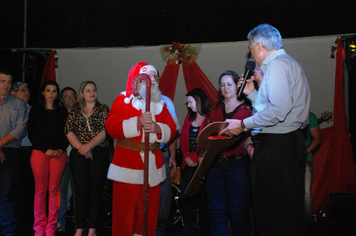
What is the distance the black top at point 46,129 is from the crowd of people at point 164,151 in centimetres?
1

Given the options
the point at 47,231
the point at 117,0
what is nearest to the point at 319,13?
the point at 117,0

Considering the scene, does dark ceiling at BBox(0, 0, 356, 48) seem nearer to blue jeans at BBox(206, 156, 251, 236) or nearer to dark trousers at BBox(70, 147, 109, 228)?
dark trousers at BBox(70, 147, 109, 228)

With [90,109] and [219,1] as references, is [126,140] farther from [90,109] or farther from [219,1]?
[219,1]

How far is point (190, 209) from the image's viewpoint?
3568 millimetres

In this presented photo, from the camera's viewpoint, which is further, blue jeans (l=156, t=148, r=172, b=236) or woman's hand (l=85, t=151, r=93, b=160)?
woman's hand (l=85, t=151, r=93, b=160)

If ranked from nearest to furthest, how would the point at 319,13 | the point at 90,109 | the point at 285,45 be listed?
the point at 90,109 < the point at 319,13 < the point at 285,45

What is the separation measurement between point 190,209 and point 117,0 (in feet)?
10.9

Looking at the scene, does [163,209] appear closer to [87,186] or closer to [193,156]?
[193,156]

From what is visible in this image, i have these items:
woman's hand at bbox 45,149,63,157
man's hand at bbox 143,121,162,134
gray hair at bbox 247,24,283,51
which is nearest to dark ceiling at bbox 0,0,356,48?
woman's hand at bbox 45,149,63,157

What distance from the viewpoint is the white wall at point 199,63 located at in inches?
217

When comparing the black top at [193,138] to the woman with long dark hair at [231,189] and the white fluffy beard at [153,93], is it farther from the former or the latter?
the white fluffy beard at [153,93]

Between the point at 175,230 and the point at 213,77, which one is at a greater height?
the point at 213,77

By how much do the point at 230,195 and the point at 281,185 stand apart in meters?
1.02

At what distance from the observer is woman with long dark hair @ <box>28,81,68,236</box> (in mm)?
3684
